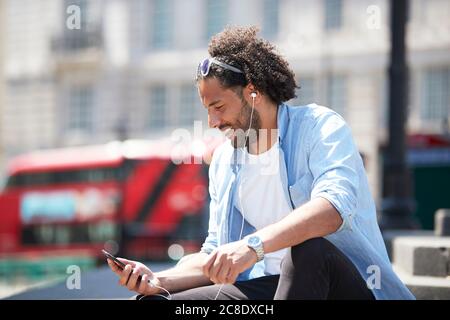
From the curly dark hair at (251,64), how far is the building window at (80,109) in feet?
72.7

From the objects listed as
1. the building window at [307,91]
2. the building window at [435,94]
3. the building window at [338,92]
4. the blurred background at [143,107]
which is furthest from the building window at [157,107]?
the building window at [435,94]

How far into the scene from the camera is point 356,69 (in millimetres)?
20688

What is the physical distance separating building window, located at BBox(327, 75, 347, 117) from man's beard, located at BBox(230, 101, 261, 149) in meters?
18.6

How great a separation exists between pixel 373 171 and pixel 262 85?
18005mm

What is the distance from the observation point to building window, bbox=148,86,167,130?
2381cm

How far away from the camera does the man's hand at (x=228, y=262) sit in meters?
2.14

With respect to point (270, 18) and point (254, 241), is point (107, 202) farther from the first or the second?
point (254, 241)

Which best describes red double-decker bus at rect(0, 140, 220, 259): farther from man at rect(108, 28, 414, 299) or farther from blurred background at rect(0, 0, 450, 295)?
man at rect(108, 28, 414, 299)

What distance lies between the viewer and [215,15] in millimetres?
23016

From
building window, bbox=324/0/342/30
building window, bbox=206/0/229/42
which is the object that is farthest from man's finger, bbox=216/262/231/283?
building window, bbox=206/0/229/42

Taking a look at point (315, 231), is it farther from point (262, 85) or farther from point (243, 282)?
point (262, 85)

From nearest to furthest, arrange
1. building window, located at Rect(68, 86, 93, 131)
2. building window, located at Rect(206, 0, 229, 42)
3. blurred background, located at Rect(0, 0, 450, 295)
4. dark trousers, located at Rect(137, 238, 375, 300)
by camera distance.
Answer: dark trousers, located at Rect(137, 238, 375, 300) → blurred background, located at Rect(0, 0, 450, 295) → building window, located at Rect(206, 0, 229, 42) → building window, located at Rect(68, 86, 93, 131)

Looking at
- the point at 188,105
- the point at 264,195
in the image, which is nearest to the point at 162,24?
the point at 188,105

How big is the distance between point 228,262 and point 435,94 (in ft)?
61.5
